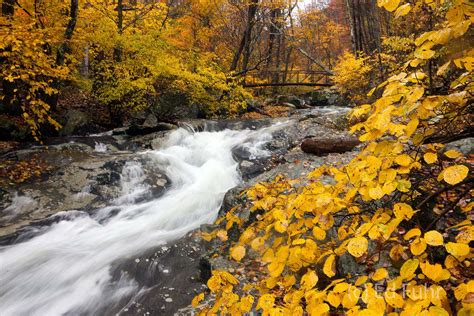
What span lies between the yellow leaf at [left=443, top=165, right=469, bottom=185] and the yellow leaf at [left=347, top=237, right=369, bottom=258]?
0.42 meters

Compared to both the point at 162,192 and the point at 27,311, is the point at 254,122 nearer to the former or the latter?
the point at 162,192

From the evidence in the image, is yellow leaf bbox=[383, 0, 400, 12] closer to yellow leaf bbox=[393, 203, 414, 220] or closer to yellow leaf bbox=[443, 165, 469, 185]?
yellow leaf bbox=[443, 165, 469, 185]

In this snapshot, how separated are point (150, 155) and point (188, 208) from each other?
2924 millimetres

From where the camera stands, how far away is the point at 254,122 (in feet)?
43.7

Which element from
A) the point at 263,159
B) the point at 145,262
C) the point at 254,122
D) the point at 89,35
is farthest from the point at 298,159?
the point at 89,35

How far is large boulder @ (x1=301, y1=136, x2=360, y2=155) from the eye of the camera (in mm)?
7223

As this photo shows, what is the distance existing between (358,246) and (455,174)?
19.3 inches

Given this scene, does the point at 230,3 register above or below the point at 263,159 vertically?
above

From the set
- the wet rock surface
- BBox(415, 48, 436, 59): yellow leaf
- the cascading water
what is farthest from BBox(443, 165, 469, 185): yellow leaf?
the cascading water

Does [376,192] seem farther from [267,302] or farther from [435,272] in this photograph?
[267,302]

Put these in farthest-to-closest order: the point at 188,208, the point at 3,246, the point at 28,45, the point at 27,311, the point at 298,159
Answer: the point at 298,159, the point at 188,208, the point at 28,45, the point at 3,246, the point at 27,311

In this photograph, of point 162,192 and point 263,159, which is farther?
point 263,159

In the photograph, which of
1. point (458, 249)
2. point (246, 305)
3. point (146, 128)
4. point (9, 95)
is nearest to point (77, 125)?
point (9, 95)

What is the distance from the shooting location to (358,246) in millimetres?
1373
